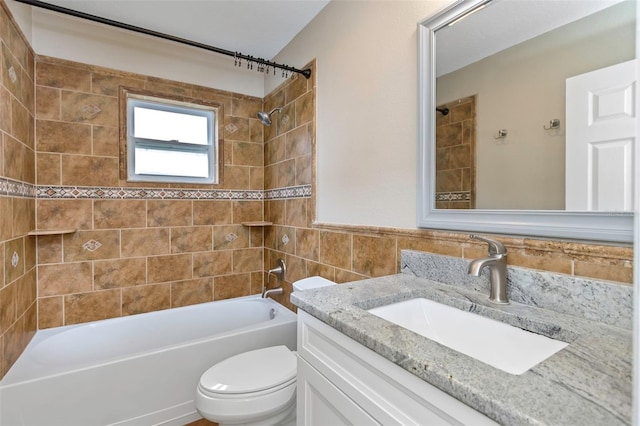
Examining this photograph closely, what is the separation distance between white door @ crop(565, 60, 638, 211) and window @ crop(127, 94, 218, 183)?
250 centimetres

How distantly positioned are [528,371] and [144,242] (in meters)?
2.63

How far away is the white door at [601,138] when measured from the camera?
780mm

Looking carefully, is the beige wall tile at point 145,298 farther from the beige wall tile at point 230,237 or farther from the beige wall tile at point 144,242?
the beige wall tile at point 230,237

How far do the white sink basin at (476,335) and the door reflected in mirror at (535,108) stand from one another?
40 cm

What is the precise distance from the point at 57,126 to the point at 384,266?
2.45m

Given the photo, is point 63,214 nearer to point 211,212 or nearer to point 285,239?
point 211,212

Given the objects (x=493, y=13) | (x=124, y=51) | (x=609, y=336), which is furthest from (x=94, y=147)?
(x=609, y=336)

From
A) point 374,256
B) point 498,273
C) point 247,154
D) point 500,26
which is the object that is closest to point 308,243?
point 374,256

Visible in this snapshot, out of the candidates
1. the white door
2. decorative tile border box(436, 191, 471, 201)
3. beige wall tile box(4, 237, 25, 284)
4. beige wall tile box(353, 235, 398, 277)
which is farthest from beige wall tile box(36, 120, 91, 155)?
the white door

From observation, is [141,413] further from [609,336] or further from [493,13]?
[493,13]

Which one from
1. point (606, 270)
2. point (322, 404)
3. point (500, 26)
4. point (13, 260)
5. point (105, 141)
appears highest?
point (500, 26)

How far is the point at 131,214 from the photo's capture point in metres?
2.42

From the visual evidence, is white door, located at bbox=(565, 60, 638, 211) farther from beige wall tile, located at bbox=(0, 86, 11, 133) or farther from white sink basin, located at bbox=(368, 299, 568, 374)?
beige wall tile, located at bbox=(0, 86, 11, 133)

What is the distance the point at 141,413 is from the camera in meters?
1.72
